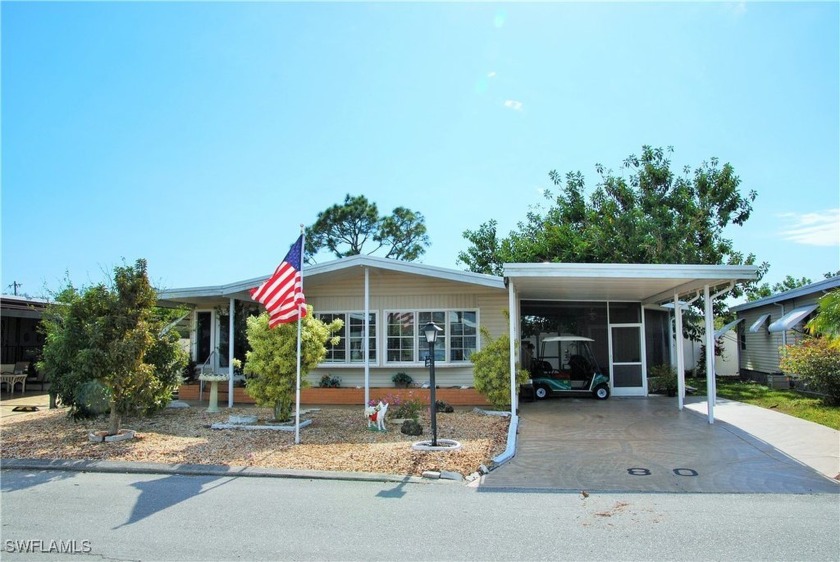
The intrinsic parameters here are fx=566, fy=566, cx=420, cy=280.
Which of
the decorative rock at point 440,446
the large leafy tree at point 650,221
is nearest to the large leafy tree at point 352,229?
the large leafy tree at point 650,221

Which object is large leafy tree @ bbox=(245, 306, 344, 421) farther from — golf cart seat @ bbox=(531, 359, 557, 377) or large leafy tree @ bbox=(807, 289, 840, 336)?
large leafy tree @ bbox=(807, 289, 840, 336)

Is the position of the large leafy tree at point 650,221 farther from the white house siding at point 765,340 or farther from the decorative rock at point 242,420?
the decorative rock at point 242,420

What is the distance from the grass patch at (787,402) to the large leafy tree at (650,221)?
14.8 ft

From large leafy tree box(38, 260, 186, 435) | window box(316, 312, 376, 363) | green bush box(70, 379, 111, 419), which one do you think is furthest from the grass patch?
green bush box(70, 379, 111, 419)

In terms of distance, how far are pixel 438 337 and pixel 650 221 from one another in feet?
32.8

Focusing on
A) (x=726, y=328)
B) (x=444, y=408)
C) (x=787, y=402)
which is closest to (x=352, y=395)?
(x=444, y=408)

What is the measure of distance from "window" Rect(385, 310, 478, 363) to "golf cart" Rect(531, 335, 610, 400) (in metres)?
2.03

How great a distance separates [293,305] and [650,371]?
11011 mm

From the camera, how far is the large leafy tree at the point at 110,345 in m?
Result: 8.73

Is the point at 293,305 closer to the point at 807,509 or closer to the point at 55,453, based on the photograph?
the point at 55,453

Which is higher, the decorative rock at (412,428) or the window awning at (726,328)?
the window awning at (726,328)

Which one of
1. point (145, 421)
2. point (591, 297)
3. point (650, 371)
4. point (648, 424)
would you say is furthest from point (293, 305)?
point (650, 371)

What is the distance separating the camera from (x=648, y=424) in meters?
10.5

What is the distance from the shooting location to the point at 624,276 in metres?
9.92
